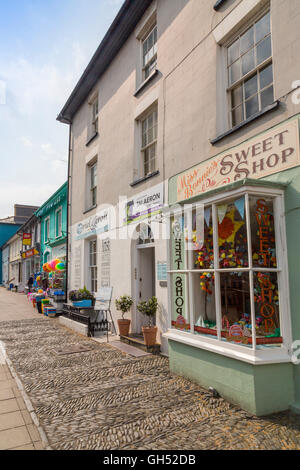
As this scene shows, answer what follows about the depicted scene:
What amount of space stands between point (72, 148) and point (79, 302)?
7.38 m

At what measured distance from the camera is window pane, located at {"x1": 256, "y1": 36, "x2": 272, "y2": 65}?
505 cm

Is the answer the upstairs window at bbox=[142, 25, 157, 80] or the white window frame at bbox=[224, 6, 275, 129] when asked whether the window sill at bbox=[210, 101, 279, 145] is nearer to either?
the white window frame at bbox=[224, 6, 275, 129]

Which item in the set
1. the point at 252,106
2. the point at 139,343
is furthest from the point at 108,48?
the point at 139,343

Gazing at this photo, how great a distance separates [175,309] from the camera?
19.8 ft

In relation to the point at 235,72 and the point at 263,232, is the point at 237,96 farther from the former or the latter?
the point at 263,232

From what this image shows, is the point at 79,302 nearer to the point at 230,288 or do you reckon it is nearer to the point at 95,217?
the point at 95,217

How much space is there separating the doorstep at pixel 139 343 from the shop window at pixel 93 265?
393 centimetres

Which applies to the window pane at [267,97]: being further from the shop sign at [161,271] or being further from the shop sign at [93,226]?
the shop sign at [93,226]

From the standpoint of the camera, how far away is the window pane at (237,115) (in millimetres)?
5598

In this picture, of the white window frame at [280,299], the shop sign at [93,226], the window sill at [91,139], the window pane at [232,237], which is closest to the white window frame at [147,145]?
the shop sign at [93,226]

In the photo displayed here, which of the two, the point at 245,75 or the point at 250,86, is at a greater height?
the point at 245,75

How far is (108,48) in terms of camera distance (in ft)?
33.9

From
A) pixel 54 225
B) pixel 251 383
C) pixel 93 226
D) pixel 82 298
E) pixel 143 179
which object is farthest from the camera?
pixel 54 225

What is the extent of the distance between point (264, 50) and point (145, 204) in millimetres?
4127
